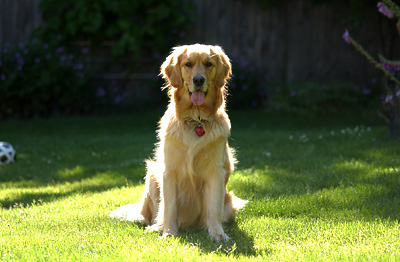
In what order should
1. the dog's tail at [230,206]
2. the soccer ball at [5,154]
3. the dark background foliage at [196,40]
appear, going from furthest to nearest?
the dark background foliage at [196,40] < the soccer ball at [5,154] < the dog's tail at [230,206]

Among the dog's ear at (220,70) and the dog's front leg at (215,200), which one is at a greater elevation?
the dog's ear at (220,70)

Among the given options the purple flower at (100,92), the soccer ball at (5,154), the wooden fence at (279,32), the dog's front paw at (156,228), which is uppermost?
the wooden fence at (279,32)

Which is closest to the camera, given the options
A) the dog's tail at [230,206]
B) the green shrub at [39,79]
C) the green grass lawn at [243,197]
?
the green grass lawn at [243,197]

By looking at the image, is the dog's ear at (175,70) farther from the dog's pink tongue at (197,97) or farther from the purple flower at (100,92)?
the purple flower at (100,92)

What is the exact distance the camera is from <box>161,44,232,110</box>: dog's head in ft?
13.0

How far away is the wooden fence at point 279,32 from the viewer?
1228cm

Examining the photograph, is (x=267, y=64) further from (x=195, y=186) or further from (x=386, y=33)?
(x=195, y=186)

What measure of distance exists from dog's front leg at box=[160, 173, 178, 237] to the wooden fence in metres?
8.68

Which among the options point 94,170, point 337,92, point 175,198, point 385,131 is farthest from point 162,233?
point 337,92

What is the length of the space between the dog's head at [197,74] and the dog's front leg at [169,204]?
0.68 m

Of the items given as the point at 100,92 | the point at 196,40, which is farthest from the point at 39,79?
the point at 196,40

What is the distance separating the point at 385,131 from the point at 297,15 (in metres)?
5.28

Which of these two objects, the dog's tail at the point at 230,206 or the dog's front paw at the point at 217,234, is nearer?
the dog's front paw at the point at 217,234

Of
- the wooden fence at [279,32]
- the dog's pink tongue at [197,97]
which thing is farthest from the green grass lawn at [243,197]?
the wooden fence at [279,32]
